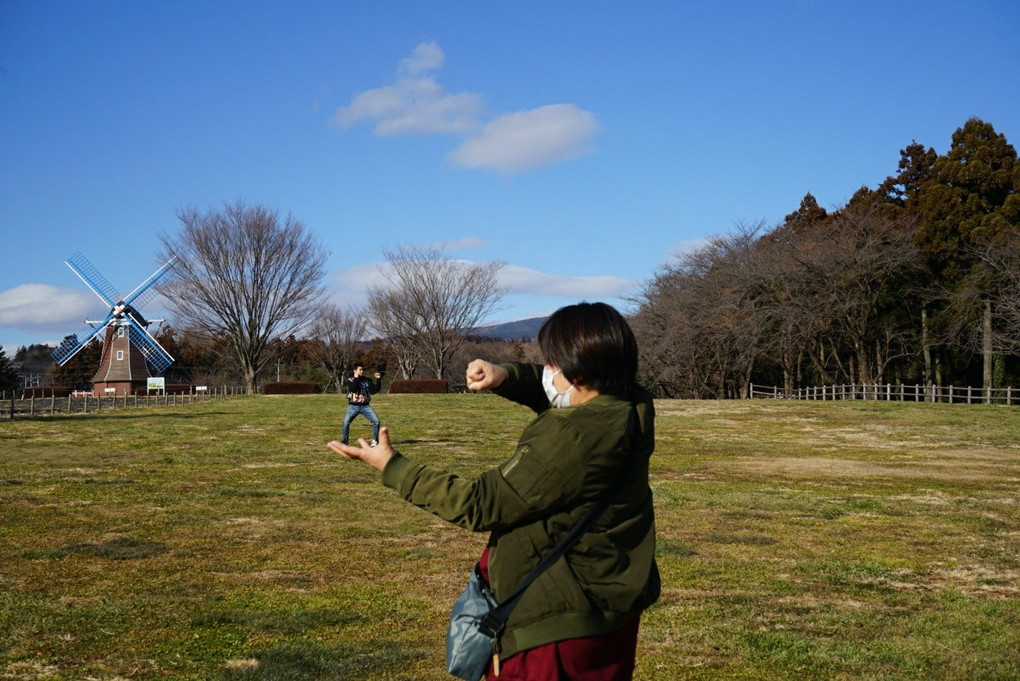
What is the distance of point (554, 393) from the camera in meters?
2.52

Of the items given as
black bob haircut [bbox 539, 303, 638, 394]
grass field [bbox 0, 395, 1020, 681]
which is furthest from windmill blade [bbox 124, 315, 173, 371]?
black bob haircut [bbox 539, 303, 638, 394]

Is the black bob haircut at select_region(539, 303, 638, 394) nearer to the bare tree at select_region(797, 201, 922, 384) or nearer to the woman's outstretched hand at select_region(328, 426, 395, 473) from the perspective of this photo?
the woman's outstretched hand at select_region(328, 426, 395, 473)

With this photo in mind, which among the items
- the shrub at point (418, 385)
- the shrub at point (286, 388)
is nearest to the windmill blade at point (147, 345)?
the shrub at point (286, 388)

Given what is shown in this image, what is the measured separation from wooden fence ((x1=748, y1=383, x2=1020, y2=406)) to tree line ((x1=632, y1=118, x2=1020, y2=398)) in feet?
2.44

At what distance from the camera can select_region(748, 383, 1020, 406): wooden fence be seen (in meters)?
37.3

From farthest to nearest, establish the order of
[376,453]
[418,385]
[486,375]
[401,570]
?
[418,385] → [401,570] → [486,375] → [376,453]

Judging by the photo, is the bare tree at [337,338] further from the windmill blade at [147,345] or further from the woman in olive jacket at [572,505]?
the woman in olive jacket at [572,505]

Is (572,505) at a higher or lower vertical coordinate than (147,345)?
lower

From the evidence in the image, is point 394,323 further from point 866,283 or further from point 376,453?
point 376,453

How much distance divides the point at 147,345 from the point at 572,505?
2377 inches

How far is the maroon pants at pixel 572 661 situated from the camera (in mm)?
2229

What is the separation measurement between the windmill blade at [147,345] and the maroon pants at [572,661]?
59272 millimetres

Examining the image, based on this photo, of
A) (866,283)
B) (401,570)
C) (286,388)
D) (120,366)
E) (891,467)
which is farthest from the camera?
(120,366)

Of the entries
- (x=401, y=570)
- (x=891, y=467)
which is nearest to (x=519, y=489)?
(x=401, y=570)
